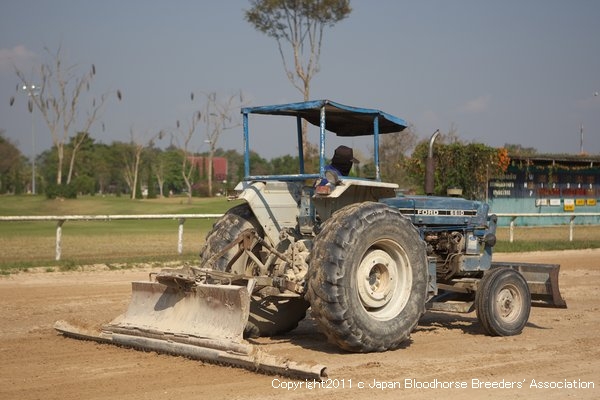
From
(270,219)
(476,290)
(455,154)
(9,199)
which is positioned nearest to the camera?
(270,219)

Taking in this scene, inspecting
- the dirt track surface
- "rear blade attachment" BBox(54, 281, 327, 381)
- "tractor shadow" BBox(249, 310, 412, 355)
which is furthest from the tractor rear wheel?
"rear blade attachment" BBox(54, 281, 327, 381)

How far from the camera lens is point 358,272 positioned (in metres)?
7.81

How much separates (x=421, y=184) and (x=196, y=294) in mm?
25898

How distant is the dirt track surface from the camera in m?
6.42

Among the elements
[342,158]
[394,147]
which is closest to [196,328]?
[342,158]

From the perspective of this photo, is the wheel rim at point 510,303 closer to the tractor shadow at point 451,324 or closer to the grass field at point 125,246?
the tractor shadow at point 451,324

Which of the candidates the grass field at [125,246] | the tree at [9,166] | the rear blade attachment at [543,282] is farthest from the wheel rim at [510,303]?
the tree at [9,166]

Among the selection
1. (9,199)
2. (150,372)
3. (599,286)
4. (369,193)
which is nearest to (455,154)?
(599,286)

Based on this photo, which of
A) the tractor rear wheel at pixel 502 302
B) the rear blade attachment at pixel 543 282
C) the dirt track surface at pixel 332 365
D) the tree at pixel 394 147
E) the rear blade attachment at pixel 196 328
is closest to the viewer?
the dirt track surface at pixel 332 365

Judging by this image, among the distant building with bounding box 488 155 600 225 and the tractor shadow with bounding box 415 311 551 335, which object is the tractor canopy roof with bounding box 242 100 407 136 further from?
the distant building with bounding box 488 155 600 225

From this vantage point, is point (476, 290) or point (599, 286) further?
point (599, 286)

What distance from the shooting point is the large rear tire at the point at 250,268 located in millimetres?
8492

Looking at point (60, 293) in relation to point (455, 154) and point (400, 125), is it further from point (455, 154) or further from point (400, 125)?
point (455, 154)

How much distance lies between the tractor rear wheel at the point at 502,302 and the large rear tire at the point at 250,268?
2032 millimetres
